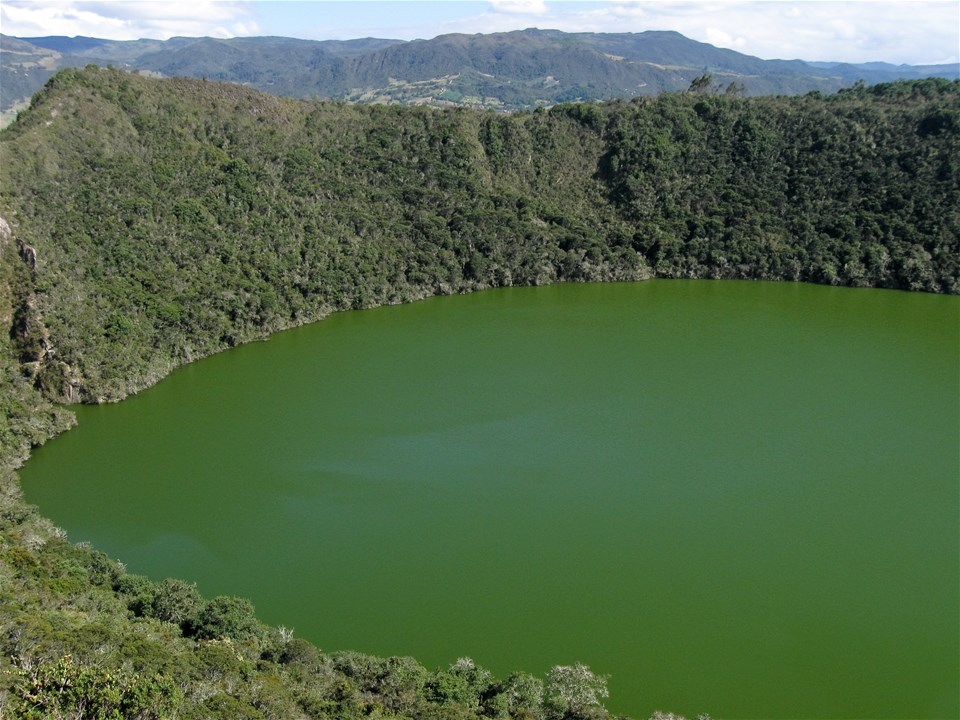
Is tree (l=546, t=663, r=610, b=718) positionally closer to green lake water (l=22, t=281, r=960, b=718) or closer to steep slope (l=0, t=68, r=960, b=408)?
green lake water (l=22, t=281, r=960, b=718)

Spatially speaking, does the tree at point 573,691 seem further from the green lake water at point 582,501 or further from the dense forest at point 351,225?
the green lake water at point 582,501

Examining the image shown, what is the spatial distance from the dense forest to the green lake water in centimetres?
242

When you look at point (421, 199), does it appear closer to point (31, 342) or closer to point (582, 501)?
point (31, 342)

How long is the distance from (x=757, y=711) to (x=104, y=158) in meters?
40.8

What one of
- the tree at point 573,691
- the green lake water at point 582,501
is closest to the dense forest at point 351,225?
the tree at point 573,691

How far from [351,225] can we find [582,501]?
2955 centimetres

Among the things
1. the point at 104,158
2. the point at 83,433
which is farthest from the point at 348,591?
the point at 104,158

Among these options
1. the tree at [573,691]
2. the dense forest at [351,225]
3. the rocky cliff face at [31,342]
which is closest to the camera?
the tree at [573,691]

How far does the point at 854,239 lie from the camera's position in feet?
169

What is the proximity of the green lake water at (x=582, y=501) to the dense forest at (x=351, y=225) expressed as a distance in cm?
242

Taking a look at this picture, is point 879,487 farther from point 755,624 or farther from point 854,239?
point 854,239

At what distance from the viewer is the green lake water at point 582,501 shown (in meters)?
19.2

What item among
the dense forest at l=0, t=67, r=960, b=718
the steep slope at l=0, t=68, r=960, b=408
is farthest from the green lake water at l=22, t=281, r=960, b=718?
the steep slope at l=0, t=68, r=960, b=408

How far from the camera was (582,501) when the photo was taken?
25.5 meters
